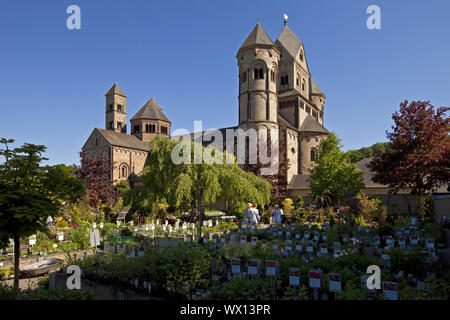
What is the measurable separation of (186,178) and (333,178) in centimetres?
1635

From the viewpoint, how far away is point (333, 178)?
27.7m

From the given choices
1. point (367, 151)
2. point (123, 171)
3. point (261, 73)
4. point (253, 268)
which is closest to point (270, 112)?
point (261, 73)

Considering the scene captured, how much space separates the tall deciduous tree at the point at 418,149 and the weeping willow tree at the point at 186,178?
8522mm

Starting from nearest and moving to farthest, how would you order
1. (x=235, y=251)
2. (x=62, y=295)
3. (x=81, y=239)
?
(x=62, y=295)
(x=235, y=251)
(x=81, y=239)

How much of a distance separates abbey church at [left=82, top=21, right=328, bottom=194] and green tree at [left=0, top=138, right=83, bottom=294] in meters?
30.2

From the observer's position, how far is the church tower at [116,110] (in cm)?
5865

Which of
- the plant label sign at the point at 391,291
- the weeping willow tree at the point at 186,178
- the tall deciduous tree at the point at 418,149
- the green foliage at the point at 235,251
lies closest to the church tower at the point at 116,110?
the weeping willow tree at the point at 186,178

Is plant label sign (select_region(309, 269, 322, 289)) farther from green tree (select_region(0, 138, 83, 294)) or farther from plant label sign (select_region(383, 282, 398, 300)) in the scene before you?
green tree (select_region(0, 138, 83, 294))

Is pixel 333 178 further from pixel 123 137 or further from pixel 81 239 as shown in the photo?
pixel 123 137

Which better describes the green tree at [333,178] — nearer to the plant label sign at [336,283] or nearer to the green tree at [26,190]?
the plant label sign at [336,283]

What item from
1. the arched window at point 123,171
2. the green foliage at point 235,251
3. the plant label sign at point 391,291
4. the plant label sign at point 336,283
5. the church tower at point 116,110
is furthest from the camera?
the church tower at point 116,110

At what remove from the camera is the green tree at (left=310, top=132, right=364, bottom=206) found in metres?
26.8

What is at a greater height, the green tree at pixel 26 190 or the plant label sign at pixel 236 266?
the green tree at pixel 26 190

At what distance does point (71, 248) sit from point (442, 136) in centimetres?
1936
